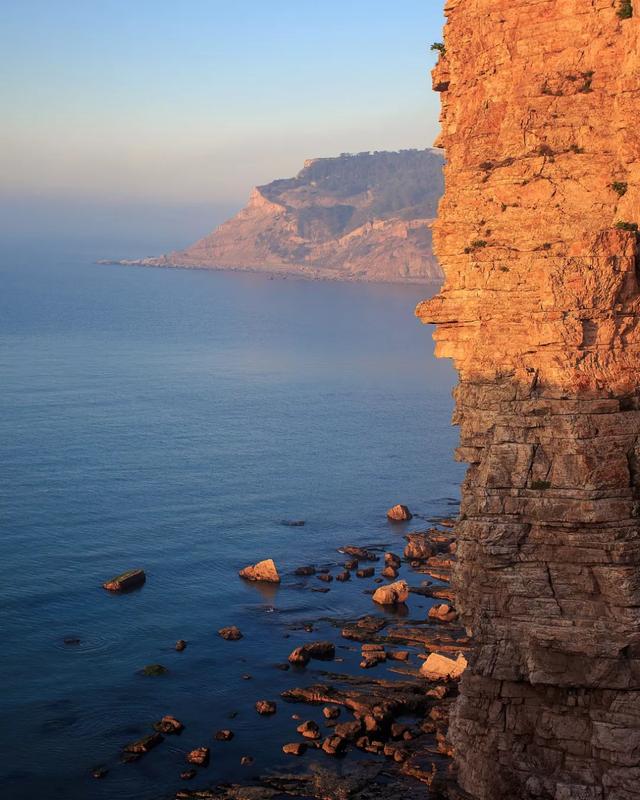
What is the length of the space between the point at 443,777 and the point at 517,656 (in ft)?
29.1

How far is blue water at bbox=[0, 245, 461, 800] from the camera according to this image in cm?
4391

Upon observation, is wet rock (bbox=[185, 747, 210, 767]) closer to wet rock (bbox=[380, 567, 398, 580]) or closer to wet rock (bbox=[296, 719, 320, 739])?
wet rock (bbox=[296, 719, 320, 739])

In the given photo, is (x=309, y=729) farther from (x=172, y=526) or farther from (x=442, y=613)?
(x=172, y=526)

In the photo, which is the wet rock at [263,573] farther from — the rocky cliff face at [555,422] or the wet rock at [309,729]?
the rocky cliff face at [555,422]

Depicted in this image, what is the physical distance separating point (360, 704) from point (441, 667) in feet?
15.9

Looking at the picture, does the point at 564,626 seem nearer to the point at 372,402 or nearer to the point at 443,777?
the point at 443,777

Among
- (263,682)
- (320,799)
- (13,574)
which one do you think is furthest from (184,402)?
(320,799)

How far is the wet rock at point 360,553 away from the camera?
70.8 metres

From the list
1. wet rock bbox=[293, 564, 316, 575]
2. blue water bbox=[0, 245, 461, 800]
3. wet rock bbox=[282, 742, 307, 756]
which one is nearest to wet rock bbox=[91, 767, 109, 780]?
blue water bbox=[0, 245, 461, 800]

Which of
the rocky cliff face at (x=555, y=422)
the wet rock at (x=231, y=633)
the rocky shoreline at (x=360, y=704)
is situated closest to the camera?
the rocky cliff face at (x=555, y=422)

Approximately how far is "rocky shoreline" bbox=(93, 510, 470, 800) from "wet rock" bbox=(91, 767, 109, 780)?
0.06m

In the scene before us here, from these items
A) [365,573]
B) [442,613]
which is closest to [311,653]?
[442,613]

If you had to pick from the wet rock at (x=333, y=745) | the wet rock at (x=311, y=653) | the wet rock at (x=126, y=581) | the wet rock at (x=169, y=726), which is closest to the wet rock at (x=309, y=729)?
the wet rock at (x=333, y=745)

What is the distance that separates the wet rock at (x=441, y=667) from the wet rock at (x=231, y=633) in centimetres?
1185
